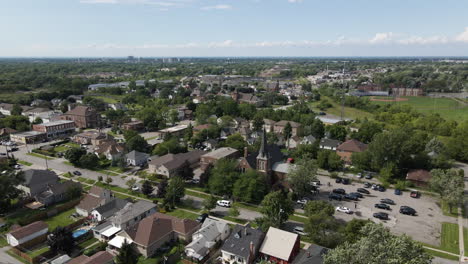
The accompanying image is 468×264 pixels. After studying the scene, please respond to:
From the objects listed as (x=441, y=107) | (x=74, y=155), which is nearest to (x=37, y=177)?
(x=74, y=155)

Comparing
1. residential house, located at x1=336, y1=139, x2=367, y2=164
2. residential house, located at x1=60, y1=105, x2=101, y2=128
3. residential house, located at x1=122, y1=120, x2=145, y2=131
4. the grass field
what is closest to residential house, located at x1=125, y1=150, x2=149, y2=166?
residential house, located at x1=122, y1=120, x2=145, y2=131

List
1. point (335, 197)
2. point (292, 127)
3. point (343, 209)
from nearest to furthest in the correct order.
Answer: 1. point (343, 209)
2. point (335, 197)
3. point (292, 127)

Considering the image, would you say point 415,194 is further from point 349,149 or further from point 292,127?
point 292,127

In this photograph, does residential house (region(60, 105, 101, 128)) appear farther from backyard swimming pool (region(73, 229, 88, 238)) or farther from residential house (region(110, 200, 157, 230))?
backyard swimming pool (region(73, 229, 88, 238))

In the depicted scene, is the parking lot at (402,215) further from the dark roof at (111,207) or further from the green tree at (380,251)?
the dark roof at (111,207)

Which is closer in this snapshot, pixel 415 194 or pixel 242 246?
pixel 242 246
